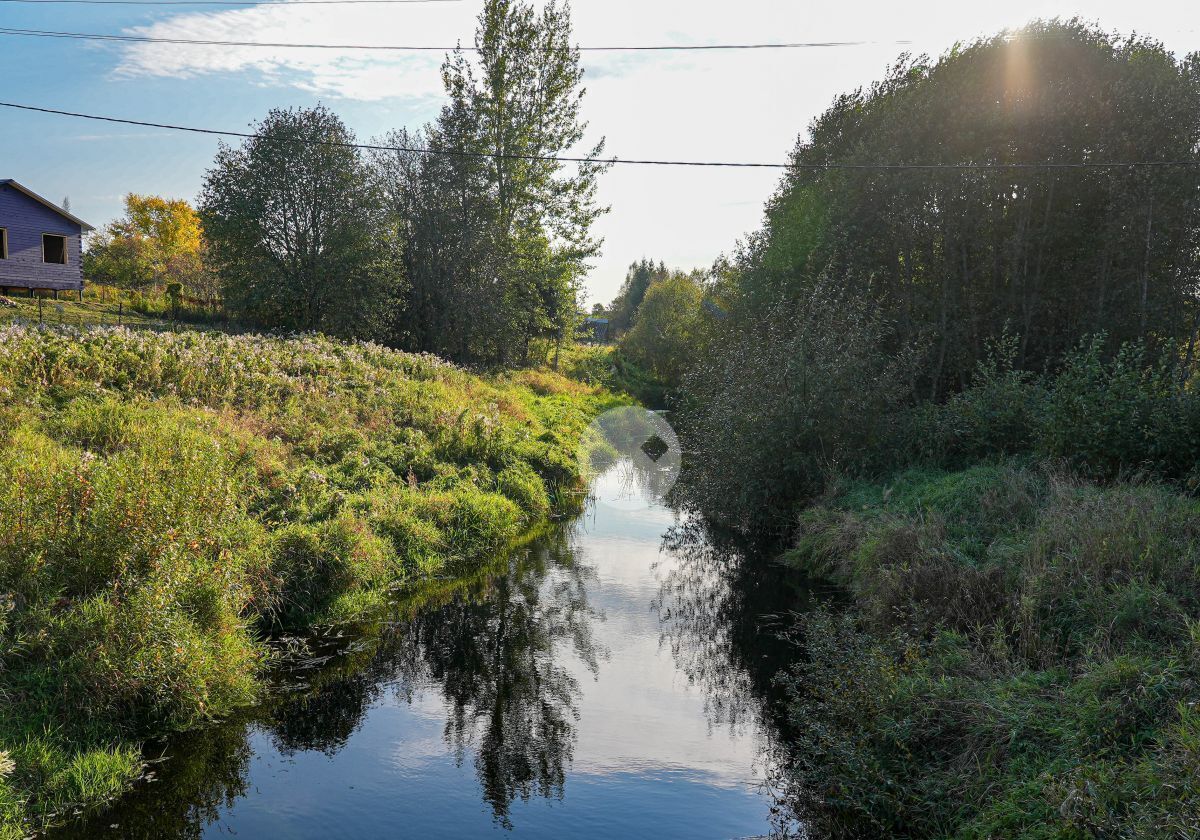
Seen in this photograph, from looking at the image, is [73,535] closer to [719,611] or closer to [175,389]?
[175,389]

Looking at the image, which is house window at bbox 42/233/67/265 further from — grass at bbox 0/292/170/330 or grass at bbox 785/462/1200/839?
grass at bbox 785/462/1200/839

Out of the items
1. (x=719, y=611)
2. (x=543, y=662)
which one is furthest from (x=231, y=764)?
(x=719, y=611)

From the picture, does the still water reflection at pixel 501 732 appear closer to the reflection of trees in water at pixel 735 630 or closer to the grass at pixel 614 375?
the reflection of trees in water at pixel 735 630

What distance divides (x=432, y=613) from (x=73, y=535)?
15.4ft

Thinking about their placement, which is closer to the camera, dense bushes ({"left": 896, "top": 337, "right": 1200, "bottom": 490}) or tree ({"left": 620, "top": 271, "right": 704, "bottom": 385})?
dense bushes ({"left": 896, "top": 337, "right": 1200, "bottom": 490})

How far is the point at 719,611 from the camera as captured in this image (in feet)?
37.6

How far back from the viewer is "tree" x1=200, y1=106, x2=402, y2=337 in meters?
28.4

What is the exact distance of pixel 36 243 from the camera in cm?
3044

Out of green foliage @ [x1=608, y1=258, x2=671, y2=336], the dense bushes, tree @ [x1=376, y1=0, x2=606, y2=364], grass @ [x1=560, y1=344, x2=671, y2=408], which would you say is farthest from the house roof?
green foliage @ [x1=608, y1=258, x2=671, y2=336]

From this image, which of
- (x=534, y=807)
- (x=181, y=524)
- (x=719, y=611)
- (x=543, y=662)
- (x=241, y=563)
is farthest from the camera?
(x=719, y=611)

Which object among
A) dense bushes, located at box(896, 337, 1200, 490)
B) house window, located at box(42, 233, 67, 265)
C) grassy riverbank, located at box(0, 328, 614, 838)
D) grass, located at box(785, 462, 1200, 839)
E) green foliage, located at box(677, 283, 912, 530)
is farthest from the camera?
house window, located at box(42, 233, 67, 265)

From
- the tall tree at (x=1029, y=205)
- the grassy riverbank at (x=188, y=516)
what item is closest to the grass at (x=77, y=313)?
the grassy riverbank at (x=188, y=516)

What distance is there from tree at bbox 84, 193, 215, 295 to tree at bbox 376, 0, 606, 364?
15.2 metres

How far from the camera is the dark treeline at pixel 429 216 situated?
2856 centimetres
